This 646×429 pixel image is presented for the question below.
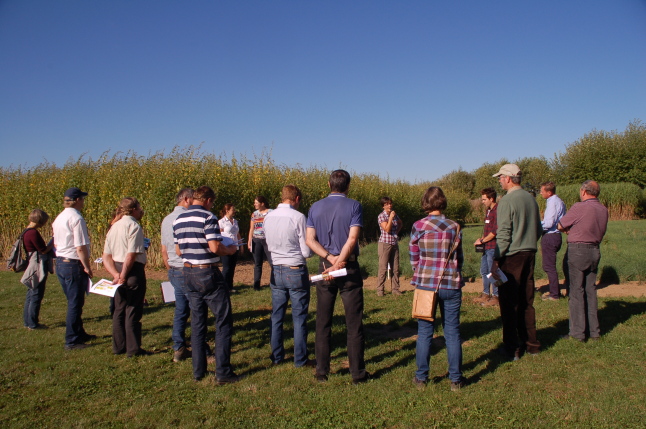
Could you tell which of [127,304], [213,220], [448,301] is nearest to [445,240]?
[448,301]

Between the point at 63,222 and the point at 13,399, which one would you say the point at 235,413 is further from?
the point at 63,222

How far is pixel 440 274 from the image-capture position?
420 centimetres

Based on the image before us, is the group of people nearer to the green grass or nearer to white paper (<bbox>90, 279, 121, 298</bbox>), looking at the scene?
white paper (<bbox>90, 279, 121, 298</bbox>)

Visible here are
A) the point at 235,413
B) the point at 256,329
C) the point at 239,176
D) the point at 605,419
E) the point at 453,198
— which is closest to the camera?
the point at 605,419

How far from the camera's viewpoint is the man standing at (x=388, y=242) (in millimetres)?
8430

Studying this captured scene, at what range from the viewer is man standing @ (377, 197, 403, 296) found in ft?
27.7

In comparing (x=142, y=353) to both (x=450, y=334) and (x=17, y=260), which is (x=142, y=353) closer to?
(x=17, y=260)

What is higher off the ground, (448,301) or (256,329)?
(448,301)

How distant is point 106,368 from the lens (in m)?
5.05

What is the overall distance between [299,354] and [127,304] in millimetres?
2072

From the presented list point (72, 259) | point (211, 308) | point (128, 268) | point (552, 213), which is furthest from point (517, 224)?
point (72, 259)

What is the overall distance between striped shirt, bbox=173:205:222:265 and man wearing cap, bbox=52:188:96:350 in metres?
2.02

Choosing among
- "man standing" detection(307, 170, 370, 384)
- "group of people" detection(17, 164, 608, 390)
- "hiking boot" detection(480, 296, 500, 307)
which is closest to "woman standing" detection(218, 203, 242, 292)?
"group of people" detection(17, 164, 608, 390)

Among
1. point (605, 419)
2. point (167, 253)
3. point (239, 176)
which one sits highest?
point (239, 176)
